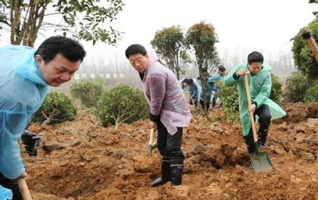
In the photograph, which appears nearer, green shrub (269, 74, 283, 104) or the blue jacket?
the blue jacket

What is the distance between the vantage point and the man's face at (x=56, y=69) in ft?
6.10

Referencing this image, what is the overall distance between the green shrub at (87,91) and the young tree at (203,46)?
20.8 ft

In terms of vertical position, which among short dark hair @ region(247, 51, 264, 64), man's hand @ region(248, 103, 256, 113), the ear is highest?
short dark hair @ region(247, 51, 264, 64)

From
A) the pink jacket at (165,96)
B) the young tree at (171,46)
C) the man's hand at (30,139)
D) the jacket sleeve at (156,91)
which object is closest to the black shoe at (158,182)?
the pink jacket at (165,96)

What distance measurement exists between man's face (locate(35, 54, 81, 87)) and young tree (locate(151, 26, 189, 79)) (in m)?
7.91

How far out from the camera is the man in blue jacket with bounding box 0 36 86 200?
5.80 ft

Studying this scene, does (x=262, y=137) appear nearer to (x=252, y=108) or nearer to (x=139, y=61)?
(x=252, y=108)

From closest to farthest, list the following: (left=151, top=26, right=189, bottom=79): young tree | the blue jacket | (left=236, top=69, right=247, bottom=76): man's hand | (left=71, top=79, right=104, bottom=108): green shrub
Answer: the blue jacket
(left=236, top=69, right=247, bottom=76): man's hand
(left=151, top=26, right=189, bottom=79): young tree
(left=71, top=79, right=104, bottom=108): green shrub

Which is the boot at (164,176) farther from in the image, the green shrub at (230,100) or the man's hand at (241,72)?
the green shrub at (230,100)

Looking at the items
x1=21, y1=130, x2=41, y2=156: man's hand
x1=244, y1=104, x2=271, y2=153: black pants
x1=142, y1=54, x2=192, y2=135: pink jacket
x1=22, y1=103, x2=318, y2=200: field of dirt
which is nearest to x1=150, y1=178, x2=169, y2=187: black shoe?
x1=22, y1=103, x2=318, y2=200: field of dirt

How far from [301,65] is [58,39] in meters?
7.75

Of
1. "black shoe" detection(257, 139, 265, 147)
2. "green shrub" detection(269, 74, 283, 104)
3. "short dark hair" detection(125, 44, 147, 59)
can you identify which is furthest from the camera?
"green shrub" detection(269, 74, 283, 104)

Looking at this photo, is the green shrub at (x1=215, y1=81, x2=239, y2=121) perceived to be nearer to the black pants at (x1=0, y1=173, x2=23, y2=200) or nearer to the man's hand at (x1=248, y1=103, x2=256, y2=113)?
the man's hand at (x1=248, y1=103, x2=256, y2=113)

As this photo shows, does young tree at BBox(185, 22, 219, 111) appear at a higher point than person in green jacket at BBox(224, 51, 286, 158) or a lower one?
higher
